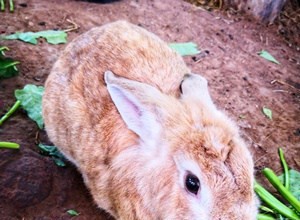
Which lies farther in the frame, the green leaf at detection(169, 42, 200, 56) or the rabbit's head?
the green leaf at detection(169, 42, 200, 56)

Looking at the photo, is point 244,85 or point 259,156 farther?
point 244,85

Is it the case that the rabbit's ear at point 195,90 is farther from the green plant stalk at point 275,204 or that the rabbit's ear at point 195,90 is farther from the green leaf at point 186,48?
the green leaf at point 186,48

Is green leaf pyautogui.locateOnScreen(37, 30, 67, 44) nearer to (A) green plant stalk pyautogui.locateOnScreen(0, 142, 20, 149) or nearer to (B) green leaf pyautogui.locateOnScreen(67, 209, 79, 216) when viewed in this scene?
(A) green plant stalk pyautogui.locateOnScreen(0, 142, 20, 149)

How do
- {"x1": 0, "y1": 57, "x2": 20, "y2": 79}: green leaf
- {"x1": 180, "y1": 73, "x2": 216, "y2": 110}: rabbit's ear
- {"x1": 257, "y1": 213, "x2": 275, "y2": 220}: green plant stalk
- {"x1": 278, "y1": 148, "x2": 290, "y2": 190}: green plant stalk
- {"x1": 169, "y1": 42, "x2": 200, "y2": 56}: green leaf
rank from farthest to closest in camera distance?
{"x1": 169, "y1": 42, "x2": 200, "y2": 56}: green leaf < {"x1": 0, "y1": 57, "x2": 20, "y2": 79}: green leaf < {"x1": 278, "y1": 148, "x2": 290, "y2": 190}: green plant stalk < {"x1": 257, "y1": 213, "x2": 275, "y2": 220}: green plant stalk < {"x1": 180, "y1": 73, "x2": 216, "y2": 110}: rabbit's ear

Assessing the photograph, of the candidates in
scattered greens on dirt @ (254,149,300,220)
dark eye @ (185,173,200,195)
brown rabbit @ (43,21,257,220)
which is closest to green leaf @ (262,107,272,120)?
scattered greens on dirt @ (254,149,300,220)

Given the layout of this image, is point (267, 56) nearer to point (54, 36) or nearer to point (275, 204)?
point (54, 36)

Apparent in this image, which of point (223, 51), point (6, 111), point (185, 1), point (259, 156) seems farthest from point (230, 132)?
point (185, 1)

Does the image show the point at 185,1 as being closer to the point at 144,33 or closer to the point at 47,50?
the point at 47,50

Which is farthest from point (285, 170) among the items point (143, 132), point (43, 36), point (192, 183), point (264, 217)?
point (43, 36)
